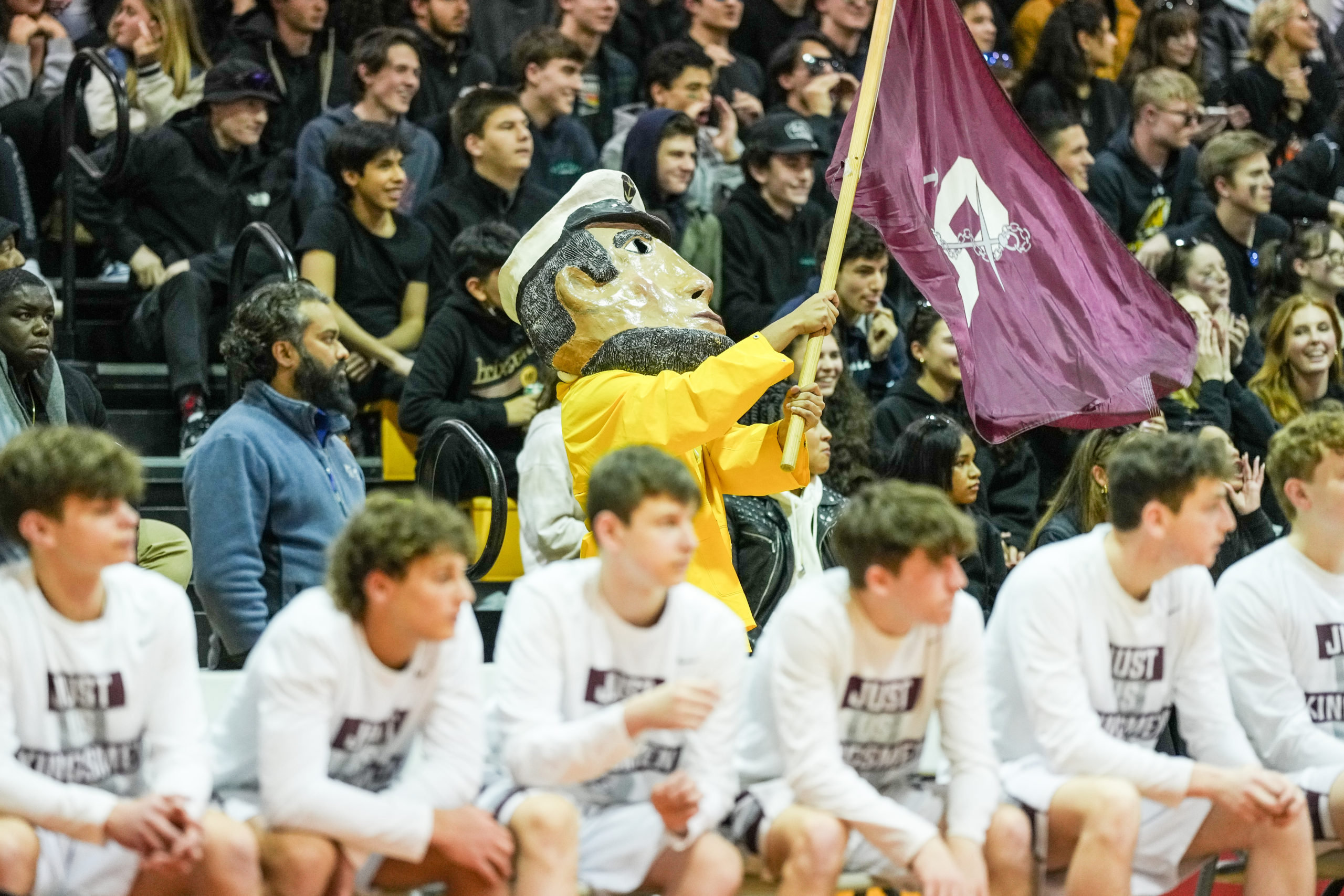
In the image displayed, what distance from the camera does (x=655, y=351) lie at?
4703 millimetres

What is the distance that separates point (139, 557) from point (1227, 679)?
296 cm

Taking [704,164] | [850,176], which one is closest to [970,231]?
[850,176]

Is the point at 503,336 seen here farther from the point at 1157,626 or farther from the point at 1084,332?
the point at 1157,626

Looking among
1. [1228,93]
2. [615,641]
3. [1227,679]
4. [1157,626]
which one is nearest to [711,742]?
[615,641]

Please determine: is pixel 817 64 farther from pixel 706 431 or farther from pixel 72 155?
pixel 706 431

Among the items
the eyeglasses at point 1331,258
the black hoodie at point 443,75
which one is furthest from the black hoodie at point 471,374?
the eyeglasses at point 1331,258

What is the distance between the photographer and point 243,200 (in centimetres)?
693

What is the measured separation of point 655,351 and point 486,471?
0.76 meters

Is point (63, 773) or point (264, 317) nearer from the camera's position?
point (63, 773)

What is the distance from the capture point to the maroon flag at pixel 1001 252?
4887 mm

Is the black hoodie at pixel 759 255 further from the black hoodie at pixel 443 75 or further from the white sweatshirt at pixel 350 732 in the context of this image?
the white sweatshirt at pixel 350 732

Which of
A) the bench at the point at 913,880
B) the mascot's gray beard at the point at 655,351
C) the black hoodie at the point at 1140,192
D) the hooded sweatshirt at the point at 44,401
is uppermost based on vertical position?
the black hoodie at the point at 1140,192

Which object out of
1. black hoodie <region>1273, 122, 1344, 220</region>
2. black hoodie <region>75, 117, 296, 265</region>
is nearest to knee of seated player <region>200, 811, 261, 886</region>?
black hoodie <region>75, 117, 296, 265</region>

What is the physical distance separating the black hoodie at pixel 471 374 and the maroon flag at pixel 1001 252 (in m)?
1.68
